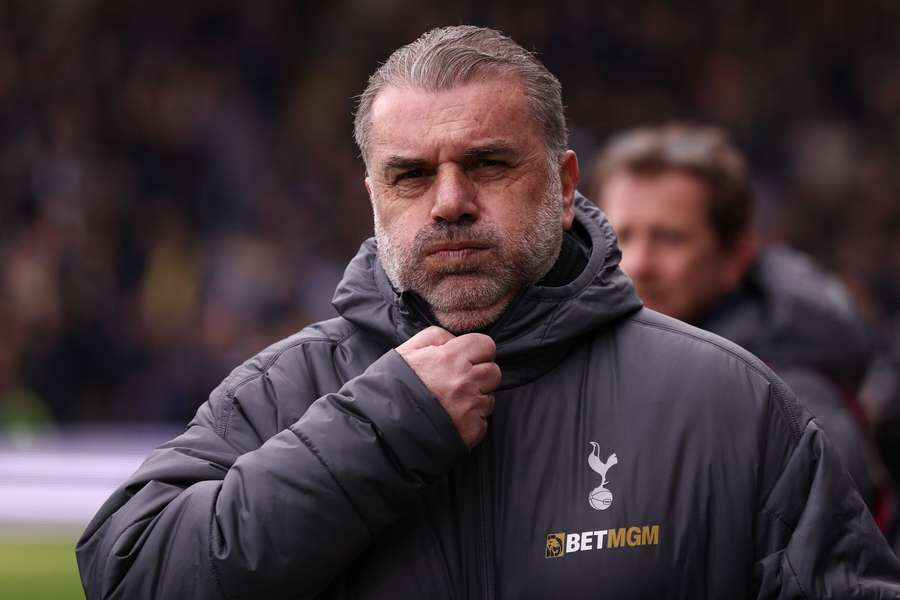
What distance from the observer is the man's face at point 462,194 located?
2.25 metres

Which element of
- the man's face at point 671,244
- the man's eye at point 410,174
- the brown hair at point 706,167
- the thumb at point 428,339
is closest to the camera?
the thumb at point 428,339

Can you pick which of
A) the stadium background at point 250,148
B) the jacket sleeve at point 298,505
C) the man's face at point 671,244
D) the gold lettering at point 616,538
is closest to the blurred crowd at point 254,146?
the stadium background at point 250,148

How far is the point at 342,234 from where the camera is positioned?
35.0ft

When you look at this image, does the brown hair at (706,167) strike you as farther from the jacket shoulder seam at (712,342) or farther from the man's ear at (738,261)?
the jacket shoulder seam at (712,342)

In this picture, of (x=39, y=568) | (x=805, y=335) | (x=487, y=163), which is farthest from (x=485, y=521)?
(x=39, y=568)

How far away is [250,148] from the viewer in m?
11.1

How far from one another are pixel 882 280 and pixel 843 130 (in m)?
1.50

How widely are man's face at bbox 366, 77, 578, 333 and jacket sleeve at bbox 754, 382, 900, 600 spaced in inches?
18.4

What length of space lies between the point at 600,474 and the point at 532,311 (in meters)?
A: 0.26

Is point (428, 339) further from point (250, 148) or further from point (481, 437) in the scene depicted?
point (250, 148)

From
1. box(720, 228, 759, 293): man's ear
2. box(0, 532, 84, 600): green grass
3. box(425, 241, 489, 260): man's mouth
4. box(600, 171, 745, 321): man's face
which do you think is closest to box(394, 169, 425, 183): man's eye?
box(425, 241, 489, 260): man's mouth

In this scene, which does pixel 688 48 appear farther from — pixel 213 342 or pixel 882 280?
pixel 213 342

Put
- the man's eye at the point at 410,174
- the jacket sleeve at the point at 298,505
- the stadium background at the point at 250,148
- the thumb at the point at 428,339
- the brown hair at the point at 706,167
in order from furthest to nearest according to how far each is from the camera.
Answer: the stadium background at the point at 250,148 → the brown hair at the point at 706,167 → the man's eye at the point at 410,174 → the thumb at the point at 428,339 → the jacket sleeve at the point at 298,505

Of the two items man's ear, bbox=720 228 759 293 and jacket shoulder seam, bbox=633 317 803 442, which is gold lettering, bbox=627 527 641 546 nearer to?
jacket shoulder seam, bbox=633 317 803 442
